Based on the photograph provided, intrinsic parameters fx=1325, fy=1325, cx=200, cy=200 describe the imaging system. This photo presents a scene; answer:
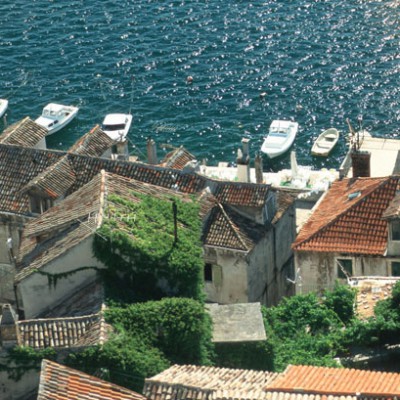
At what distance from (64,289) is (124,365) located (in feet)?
31.3

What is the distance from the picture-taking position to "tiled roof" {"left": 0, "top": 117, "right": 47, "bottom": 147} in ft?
325

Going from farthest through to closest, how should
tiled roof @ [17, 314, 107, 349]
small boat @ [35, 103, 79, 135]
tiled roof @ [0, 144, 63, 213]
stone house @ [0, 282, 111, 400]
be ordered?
small boat @ [35, 103, 79, 135], tiled roof @ [0, 144, 63, 213], tiled roof @ [17, 314, 107, 349], stone house @ [0, 282, 111, 400]

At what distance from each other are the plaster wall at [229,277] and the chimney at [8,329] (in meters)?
22.0

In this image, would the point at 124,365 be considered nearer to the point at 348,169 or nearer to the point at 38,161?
the point at 38,161

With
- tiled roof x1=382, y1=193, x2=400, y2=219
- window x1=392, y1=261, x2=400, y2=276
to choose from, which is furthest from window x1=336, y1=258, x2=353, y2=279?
tiled roof x1=382, y1=193, x2=400, y2=219

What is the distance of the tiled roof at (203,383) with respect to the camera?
198 feet

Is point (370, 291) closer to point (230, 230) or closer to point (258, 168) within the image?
point (230, 230)

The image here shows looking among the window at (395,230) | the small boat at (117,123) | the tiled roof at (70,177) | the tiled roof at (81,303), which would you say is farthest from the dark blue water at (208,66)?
the tiled roof at (81,303)

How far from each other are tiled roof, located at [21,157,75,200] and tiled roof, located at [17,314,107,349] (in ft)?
76.7

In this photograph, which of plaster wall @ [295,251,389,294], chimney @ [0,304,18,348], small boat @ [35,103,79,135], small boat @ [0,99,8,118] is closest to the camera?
chimney @ [0,304,18,348]

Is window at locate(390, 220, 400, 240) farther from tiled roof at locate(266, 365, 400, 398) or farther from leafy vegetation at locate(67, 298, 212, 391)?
tiled roof at locate(266, 365, 400, 398)

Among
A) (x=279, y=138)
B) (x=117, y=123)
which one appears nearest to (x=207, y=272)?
(x=279, y=138)

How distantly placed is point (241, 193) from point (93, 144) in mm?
15395

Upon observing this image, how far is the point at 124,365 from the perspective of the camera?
66.2 meters
